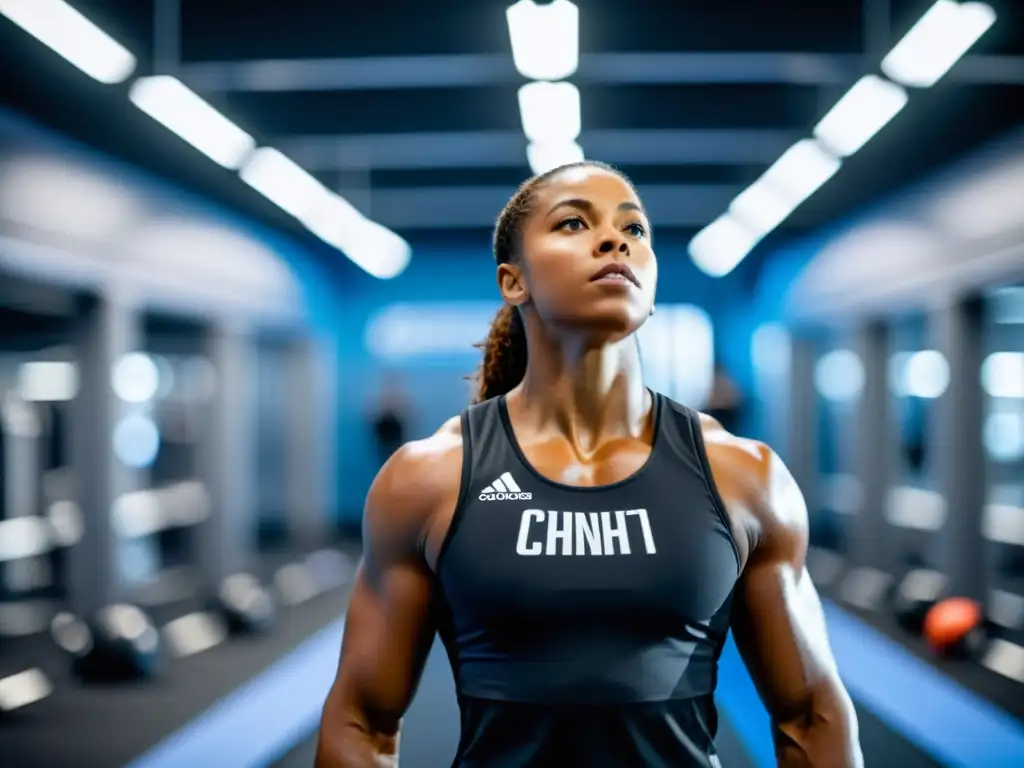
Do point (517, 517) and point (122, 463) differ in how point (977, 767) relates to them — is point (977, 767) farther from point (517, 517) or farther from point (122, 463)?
point (122, 463)

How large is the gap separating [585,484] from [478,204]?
8.34 meters

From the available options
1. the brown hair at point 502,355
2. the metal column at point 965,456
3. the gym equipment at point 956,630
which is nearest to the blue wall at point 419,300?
the metal column at point 965,456

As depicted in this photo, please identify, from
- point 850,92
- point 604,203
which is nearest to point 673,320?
point 850,92

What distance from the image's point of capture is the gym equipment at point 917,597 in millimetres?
6062

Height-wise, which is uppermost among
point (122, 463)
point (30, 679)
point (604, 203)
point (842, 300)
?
point (842, 300)

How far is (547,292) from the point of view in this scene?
1286mm

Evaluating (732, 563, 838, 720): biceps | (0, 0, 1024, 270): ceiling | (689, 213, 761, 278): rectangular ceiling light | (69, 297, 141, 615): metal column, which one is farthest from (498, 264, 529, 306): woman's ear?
(689, 213, 761, 278): rectangular ceiling light

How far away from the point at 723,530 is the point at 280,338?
9.84m

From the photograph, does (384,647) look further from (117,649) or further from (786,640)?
(117,649)

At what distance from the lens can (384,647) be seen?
125 cm

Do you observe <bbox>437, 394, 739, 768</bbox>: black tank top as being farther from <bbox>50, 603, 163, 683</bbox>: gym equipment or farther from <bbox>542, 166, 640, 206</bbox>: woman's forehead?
<bbox>50, 603, 163, 683</bbox>: gym equipment

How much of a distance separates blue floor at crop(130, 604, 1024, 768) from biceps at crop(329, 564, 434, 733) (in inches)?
105

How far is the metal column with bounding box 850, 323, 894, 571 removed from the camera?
7.99 metres

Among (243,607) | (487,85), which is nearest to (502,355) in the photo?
(487,85)
